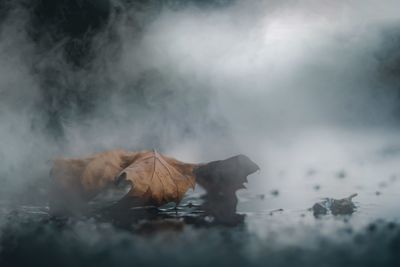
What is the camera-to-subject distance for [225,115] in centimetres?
126

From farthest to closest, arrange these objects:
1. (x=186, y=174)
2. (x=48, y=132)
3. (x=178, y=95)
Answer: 1. (x=178, y=95)
2. (x=48, y=132)
3. (x=186, y=174)

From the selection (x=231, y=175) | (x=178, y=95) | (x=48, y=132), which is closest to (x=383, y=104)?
(x=178, y=95)

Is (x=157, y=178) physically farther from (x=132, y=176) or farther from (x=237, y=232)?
(x=237, y=232)

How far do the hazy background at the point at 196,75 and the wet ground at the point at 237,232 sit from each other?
284 mm

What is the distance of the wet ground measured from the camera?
482 mm

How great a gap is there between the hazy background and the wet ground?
0.93 ft

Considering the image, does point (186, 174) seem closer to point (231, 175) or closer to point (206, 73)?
point (231, 175)

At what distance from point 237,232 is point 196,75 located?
2.31 feet

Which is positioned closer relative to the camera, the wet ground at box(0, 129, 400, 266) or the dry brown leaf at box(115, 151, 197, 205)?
the wet ground at box(0, 129, 400, 266)

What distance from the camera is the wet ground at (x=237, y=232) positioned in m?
0.48


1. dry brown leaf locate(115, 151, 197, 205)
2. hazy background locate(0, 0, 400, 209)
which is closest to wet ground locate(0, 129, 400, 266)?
dry brown leaf locate(115, 151, 197, 205)

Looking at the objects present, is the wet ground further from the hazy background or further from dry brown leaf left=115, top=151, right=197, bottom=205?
the hazy background

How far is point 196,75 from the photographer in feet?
4.08

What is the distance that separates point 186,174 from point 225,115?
46cm
